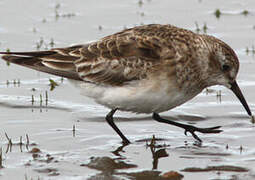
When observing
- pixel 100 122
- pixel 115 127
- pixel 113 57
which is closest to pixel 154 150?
pixel 115 127

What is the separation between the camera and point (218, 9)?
16.8 m

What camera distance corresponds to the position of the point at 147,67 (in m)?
9.09

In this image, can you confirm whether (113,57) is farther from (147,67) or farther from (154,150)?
(154,150)

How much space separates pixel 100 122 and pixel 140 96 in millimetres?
1673

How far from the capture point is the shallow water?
835 centimetres

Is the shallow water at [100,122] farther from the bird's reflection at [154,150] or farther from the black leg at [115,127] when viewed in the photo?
the black leg at [115,127]

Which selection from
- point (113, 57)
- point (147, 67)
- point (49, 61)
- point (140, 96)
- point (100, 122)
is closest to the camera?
point (140, 96)

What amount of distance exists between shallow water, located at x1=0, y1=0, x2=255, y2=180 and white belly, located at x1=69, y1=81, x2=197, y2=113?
596 millimetres

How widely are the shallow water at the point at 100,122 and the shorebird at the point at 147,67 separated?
0.48m

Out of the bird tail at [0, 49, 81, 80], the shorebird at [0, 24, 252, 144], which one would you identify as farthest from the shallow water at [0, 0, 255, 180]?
the bird tail at [0, 49, 81, 80]

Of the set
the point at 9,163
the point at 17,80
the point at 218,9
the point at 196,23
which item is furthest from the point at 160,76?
the point at 218,9

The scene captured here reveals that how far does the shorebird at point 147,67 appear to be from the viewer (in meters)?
9.00

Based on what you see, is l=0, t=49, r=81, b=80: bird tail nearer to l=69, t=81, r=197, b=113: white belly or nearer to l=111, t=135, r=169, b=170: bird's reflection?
l=69, t=81, r=197, b=113: white belly

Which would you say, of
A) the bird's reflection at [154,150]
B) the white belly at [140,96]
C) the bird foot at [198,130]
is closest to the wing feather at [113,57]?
the white belly at [140,96]
